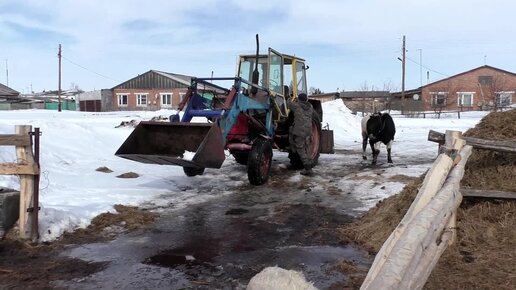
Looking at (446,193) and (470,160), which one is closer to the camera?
(446,193)

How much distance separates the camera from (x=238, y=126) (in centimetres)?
1094

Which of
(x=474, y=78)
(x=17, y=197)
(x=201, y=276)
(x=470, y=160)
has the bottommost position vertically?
(x=201, y=276)

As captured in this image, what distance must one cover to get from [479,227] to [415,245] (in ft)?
8.87

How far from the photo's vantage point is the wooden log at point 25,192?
6211 mm

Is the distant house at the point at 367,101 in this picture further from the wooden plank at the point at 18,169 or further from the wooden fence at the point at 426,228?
the wooden plank at the point at 18,169

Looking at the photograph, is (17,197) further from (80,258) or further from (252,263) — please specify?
(252,263)

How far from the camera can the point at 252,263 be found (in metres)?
5.56

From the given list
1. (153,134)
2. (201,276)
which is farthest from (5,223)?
(153,134)

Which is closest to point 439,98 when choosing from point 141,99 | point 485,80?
point 485,80

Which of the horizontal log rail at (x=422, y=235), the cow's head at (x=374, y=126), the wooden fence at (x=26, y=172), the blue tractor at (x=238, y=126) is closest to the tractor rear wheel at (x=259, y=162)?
the blue tractor at (x=238, y=126)

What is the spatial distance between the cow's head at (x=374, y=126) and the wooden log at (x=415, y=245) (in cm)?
949

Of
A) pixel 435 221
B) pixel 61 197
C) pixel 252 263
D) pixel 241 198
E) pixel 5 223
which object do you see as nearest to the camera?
pixel 435 221

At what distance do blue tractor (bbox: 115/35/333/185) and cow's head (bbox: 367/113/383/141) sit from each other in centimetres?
115

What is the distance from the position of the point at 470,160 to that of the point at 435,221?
3043 mm
